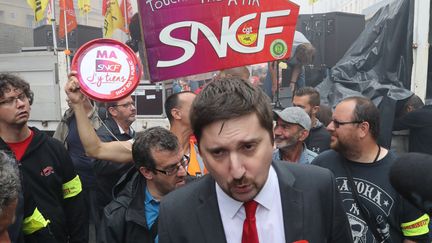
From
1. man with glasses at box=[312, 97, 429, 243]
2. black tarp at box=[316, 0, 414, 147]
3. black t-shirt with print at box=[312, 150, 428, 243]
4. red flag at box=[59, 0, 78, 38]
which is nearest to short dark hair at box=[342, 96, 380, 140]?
man with glasses at box=[312, 97, 429, 243]

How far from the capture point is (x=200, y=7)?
319 cm

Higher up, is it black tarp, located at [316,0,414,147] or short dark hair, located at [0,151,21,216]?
black tarp, located at [316,0,414,147]

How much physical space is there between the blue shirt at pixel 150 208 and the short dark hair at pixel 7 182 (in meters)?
0.71

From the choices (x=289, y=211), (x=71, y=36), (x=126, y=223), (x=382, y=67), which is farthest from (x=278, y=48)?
(x=71, y=36)

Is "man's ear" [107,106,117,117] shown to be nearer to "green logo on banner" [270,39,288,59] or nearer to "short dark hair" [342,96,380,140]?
"green logo on banner" [270,39,288,59]

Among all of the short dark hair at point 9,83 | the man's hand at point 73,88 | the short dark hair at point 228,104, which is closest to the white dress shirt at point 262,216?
the short dark hair at point 228,104

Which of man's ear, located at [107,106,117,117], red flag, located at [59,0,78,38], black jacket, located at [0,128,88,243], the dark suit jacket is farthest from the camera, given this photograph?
red flag, located at [59,0,78,38]

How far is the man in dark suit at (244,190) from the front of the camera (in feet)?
4.32

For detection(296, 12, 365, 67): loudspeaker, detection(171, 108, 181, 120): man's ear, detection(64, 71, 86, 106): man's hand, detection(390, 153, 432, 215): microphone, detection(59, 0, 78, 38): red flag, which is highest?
detection(59, 0, 78, 38): red flag

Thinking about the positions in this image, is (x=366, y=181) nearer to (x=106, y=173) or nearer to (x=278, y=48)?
(x=278, y=48)

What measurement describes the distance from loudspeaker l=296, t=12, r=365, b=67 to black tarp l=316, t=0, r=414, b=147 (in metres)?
2.81

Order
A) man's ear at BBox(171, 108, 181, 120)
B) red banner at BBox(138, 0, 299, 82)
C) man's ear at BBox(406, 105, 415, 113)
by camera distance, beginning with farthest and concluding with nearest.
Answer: man's ear at BBox(406, 105, 415, 113)
man's ear at BBox(171, 108, 181, 120)
red banner at BBox(138, 0, 299, 82)

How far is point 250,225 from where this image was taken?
140 centimetres

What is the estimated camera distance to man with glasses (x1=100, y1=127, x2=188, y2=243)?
2.20 meters
